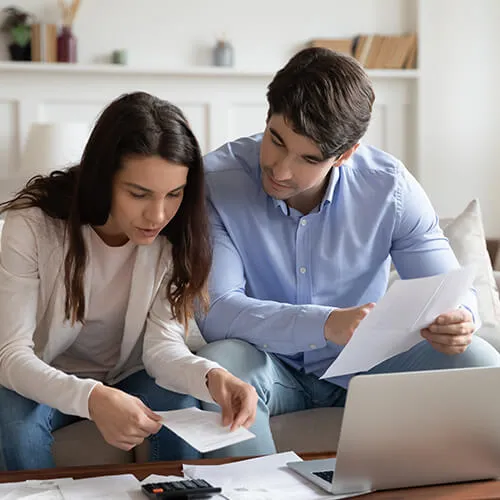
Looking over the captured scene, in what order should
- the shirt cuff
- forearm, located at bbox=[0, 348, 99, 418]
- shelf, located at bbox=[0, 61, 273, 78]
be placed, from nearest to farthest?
forearm, located at bbox=[0, 348, 99, 418], the shirt cuff, shelf, located at bbox=[0, 61, 273, 78]

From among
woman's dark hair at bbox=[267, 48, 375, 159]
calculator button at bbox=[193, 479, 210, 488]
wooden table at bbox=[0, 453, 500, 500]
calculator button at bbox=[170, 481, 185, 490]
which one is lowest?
wooden table at bbox=[0, 453, 500, 500]

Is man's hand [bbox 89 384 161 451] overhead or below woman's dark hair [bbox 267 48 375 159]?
below

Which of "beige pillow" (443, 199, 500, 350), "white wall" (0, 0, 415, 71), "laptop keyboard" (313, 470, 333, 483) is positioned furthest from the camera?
"white wall" (0, 0, 415, 71)

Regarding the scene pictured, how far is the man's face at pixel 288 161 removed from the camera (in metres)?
1.84

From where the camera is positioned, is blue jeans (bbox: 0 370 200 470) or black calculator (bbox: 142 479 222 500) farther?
blue jeans (bbox: 0 370 200 470)

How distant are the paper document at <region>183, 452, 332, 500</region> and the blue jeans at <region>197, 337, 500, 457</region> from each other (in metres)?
0.15

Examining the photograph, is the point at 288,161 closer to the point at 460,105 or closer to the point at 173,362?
the point at 173,362

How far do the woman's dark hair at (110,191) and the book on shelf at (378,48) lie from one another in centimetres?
250

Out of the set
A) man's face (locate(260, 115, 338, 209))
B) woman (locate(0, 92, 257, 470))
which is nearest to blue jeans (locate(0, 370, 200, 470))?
woman (locate(0, 92, 257, 470))

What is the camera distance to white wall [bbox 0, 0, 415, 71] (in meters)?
3.98

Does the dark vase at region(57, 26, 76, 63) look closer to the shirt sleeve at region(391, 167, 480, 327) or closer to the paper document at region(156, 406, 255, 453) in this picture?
the shirt sleeve at region(391, 167, 480, 327)

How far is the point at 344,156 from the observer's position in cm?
196

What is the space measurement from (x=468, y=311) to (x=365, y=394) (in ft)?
2.00

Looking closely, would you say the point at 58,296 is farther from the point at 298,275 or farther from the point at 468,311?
the point at 468,311
